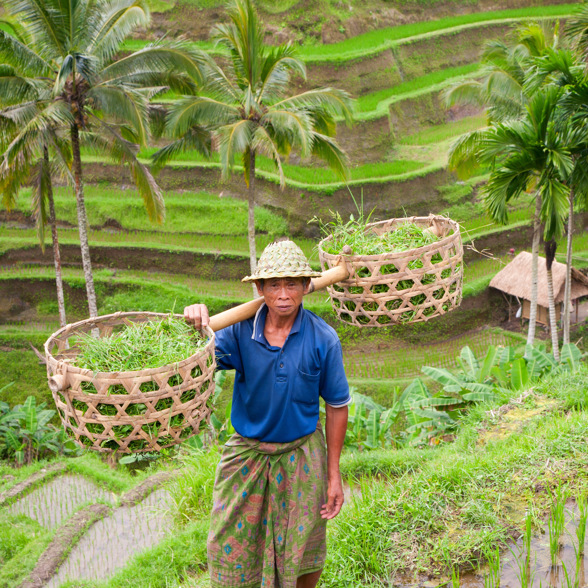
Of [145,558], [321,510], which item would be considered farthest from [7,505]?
[321,510]

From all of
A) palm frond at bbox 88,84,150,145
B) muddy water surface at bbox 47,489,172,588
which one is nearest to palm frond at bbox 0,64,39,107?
palm frond at bbox 88,84,150,145

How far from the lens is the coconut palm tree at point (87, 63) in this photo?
7.95 meters

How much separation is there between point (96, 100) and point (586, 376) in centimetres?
651

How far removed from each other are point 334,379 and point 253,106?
767cm

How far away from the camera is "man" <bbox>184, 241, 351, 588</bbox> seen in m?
2.25

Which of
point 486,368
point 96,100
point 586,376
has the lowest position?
point 486,368

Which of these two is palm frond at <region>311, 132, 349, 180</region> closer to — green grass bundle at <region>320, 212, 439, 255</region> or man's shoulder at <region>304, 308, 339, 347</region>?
green grass bundle at <region>320, 212, 439, 255</region>

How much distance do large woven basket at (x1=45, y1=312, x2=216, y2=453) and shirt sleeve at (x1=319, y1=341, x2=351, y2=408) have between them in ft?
1.28

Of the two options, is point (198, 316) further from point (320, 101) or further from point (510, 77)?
point (510, 77)

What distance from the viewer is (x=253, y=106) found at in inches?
369

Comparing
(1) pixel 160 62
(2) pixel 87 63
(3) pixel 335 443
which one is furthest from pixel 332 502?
(1) pixel 160 62

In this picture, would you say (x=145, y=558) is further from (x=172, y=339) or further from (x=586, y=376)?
(x=586, y=376)

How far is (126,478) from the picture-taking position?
6.79 meters

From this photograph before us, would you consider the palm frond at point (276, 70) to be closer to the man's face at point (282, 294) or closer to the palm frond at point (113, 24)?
the palm frond at point (113, 24)
